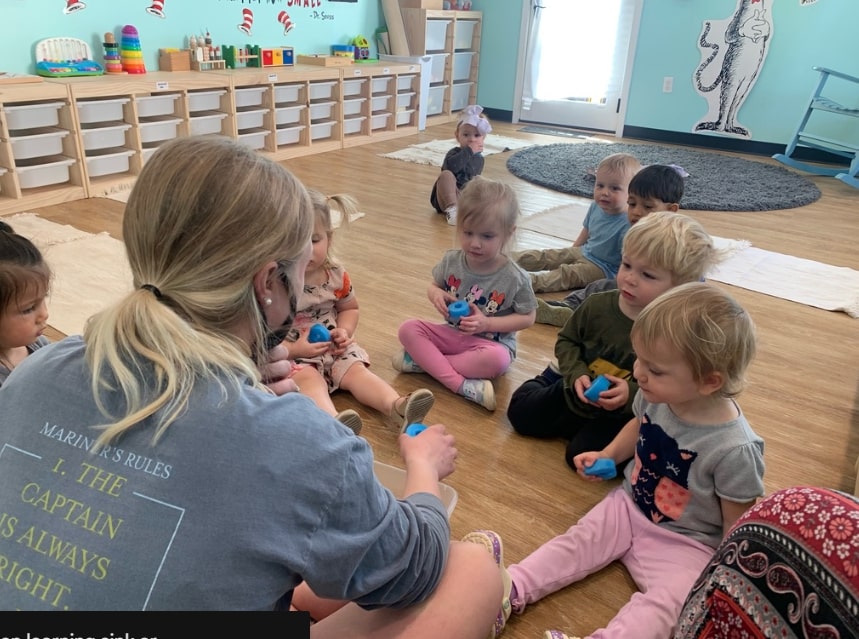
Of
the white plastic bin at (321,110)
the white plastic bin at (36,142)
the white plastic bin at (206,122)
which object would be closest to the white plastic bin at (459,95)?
the white plastic bin at (321,110)

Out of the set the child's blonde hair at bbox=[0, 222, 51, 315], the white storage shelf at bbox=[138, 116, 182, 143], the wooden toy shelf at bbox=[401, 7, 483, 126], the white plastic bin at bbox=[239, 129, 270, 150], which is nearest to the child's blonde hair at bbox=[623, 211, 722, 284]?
the child's blonde hair at bbox=[0, 222, 51, 315]

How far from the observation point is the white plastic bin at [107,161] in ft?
10.6

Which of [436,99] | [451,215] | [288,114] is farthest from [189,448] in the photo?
[436,99]

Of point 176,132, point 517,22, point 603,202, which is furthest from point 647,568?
point 517,22

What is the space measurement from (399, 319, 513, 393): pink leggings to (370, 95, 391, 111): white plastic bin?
3487mm

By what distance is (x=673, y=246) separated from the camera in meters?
1.36

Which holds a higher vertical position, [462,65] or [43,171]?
[462,65]

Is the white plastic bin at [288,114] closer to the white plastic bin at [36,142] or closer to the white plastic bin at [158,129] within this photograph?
the white plastic bin at [158,129]

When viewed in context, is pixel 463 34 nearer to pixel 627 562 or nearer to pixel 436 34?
pixel 436 34

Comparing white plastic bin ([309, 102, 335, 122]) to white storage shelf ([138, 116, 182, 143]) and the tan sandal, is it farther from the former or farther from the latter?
the tan sandal

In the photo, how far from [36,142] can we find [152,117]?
743mm

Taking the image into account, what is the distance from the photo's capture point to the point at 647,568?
3.61 feet

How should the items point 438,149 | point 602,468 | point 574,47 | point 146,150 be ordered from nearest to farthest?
point 602,468, point 146,150, point 438,149, point 574,47

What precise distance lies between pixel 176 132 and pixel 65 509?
3.41m
